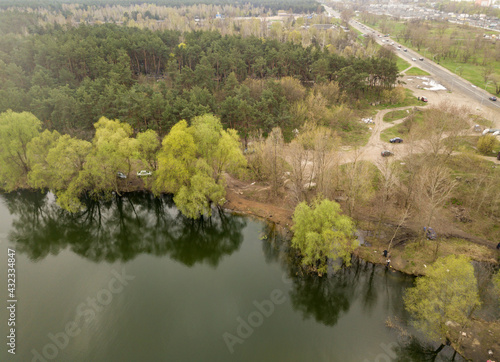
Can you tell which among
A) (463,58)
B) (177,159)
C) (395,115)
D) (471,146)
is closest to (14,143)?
(177,159)

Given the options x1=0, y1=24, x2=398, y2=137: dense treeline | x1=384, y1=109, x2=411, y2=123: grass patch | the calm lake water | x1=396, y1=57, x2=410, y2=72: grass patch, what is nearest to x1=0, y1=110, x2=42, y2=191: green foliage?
the calm lake water

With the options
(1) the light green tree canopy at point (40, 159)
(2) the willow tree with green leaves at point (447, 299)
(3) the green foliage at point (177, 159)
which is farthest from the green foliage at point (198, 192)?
(2) the willow tree with green leaves at point (447, 299)

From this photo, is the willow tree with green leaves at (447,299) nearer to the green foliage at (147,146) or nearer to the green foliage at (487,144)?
the green foliage at (487,144)

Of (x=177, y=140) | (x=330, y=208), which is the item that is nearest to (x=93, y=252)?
(x=177, y=140)

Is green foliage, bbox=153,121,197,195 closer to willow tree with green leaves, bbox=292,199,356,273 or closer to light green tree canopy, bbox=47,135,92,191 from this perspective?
light green tree canopy, bbox=47,135,92,191

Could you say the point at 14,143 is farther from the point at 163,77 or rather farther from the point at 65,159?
the point at 163,77

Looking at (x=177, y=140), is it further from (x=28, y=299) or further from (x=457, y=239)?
(x=457, y=239)
